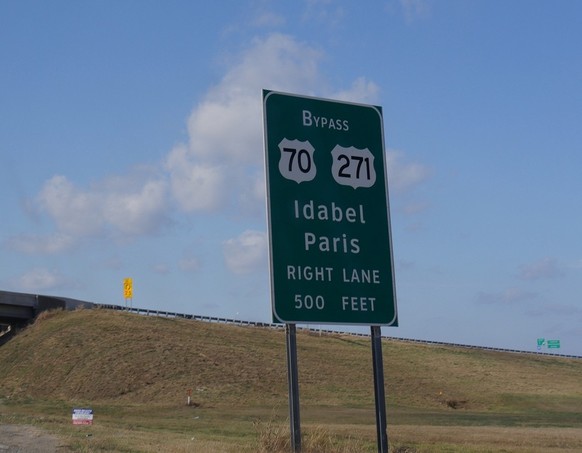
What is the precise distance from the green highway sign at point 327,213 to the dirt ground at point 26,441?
25.0 ft

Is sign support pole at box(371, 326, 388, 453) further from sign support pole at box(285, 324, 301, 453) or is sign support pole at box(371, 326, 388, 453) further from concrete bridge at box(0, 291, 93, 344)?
concrete bridge at box(0, 291, 93, 344)

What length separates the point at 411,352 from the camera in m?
93.1

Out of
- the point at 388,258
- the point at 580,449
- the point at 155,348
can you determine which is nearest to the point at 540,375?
the point at 155,348

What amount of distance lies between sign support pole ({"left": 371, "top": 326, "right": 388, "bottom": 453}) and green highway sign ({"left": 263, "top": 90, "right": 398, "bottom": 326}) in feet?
0.88

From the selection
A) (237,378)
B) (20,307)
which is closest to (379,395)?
(237,378)

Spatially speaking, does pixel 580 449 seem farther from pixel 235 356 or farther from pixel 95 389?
pixel 235 356

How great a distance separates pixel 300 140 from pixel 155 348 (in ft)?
210

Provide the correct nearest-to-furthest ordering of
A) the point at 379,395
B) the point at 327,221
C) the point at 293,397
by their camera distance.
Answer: the point at 293,397 < the point at 379,395 < the point at 327,221

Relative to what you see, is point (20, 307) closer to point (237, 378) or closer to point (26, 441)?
point (237, 378)

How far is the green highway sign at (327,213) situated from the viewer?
424 inches

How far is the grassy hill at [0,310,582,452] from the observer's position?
Answer: 53.9 meters

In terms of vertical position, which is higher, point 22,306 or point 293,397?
point 22,306

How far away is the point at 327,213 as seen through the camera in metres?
11.2

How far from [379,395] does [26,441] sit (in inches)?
431
